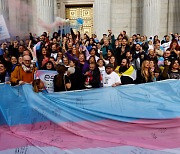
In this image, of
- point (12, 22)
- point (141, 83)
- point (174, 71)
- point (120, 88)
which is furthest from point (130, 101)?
point (12, 22)

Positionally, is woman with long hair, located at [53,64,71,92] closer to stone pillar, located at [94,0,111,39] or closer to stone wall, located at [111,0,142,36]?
stone pillar, located at [94,0,111,39]

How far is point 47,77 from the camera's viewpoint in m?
6.99

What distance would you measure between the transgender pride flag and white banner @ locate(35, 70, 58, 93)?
0.66 meters

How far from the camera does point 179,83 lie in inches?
262

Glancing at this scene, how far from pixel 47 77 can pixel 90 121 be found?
1716 millimetres

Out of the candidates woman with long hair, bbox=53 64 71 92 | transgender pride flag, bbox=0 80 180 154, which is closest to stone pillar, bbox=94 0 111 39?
woman with long hair, bbox=53 64 71 92

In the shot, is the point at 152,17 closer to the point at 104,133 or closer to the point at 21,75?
the point at 21,75

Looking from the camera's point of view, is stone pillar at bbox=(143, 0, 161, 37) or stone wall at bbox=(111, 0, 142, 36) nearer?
stone pillar at bbox=(143, 0, 161, 37)

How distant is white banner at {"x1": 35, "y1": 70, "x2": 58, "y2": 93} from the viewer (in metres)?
6.78

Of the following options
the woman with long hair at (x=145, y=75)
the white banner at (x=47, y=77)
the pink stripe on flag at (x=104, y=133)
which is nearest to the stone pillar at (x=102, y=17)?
the woman with long hair at (x=145, y=75)

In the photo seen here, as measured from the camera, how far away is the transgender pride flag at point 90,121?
17.9ft

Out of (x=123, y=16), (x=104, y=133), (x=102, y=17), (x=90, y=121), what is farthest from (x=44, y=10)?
(x=104, y=133)

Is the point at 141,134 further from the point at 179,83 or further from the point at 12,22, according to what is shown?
the point at 12,22

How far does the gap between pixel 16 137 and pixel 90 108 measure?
1555 millimetres
